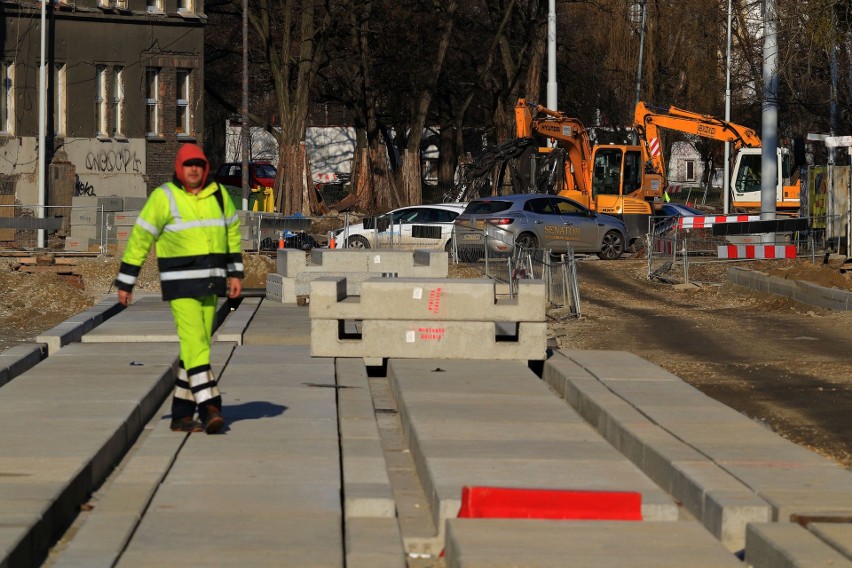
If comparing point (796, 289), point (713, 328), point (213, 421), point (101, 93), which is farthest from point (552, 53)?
point (213, 421)

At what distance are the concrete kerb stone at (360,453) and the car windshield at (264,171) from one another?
48060mm

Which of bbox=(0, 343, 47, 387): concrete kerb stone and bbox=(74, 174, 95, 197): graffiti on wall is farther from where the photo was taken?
bbox=(74, 174, 95, 197): graffiti on wall

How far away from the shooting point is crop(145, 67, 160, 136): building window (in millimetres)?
45969

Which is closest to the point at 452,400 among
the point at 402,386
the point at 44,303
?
the point at 402,386

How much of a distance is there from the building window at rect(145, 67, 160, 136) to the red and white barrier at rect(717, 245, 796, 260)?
2274 centimetres

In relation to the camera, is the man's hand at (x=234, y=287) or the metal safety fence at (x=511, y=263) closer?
the man's hand at (x=234, y=287)

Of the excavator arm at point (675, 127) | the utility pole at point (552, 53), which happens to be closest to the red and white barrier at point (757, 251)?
the excavator arm at point (675, 127)

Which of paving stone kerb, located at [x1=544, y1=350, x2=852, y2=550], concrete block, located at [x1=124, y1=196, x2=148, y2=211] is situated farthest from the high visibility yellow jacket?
concrete block, located at [x1=124, y1=196, x2=148, y2=211]

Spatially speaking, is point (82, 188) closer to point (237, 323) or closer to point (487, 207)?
point (487, 207)

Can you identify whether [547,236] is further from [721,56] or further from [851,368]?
[721,56]

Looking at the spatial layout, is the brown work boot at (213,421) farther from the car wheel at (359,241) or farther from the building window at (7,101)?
the building window at (7,101)

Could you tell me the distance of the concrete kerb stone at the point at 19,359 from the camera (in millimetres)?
12117

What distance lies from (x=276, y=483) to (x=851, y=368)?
7.87 m

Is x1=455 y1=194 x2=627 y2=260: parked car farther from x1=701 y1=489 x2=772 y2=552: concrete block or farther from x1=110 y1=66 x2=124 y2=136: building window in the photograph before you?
x1=701 y1=489 x2=772 y2=552: concrete block
